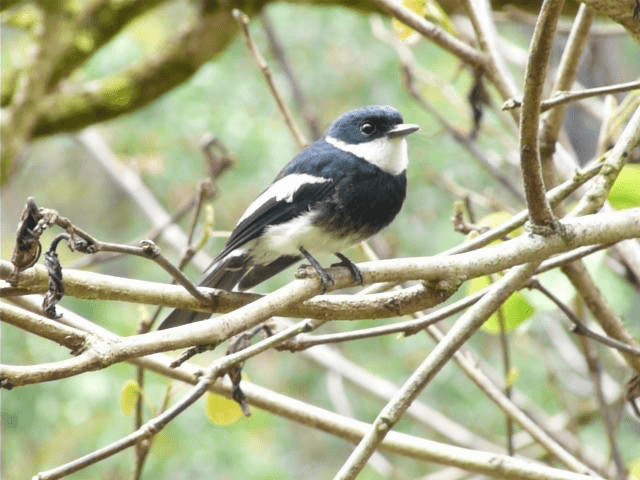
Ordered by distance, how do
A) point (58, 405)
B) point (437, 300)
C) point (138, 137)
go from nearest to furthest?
point (437, 300) < point (58, 405) < point (138, 137)

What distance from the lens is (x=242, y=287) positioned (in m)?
2.90

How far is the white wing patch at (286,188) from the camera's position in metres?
2.79

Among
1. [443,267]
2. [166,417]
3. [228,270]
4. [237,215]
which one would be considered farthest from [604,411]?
[237,215]

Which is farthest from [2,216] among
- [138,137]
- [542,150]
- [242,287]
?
[542,150]

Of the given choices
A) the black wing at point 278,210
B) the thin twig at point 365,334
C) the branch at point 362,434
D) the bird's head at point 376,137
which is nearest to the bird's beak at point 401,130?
the bird's head at point 376,137

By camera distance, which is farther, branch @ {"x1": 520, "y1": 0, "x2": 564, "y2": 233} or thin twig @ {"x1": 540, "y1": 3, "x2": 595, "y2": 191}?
thin twig @ {"x1": 540, "y1": 3, "x2": 595, "y2": 191}

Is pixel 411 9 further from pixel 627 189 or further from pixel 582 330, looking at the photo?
pixel 582 330

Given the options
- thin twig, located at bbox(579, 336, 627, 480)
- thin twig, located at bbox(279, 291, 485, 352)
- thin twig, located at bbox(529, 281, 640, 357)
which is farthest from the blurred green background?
thin twig, located at bbox(279, 291, 485, 352)

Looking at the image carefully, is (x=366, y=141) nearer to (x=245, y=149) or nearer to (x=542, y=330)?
(x=245, y=149)

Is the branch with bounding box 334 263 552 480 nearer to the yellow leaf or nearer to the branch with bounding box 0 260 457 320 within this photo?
the branch with bounding box 0 260 457 320

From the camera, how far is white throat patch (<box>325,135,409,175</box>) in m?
2.86

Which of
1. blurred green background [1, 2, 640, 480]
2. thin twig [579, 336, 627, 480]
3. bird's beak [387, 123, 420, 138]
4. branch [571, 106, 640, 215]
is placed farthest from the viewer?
blurred green background [1, 2, 640, 480]

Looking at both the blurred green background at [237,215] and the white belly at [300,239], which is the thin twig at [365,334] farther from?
the blurred green background at [237,215]

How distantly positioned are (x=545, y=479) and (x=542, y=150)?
887 mm
